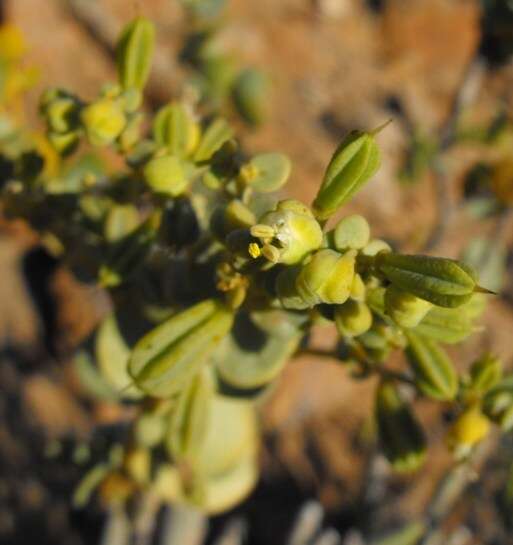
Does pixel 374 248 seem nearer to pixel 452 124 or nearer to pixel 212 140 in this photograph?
pixel 212 140

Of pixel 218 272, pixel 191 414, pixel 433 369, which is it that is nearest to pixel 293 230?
pixel 218 272

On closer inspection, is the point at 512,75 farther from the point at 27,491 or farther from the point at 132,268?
the point at 132,268

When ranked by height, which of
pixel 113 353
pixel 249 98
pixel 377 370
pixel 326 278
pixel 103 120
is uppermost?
pixel 103 120

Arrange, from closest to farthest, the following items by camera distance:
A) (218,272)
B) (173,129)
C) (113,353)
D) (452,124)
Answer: (218,272) → (173,129) → (113,353) → (452,124)

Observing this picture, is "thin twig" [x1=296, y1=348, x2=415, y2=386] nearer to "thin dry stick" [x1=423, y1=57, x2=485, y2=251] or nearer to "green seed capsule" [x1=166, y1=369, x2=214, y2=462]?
"green seed capsule" [x1=166, y1=369, x2=214, y2=462]

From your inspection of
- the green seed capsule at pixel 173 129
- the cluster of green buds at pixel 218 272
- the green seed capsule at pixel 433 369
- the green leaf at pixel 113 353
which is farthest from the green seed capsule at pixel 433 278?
the green leaf at pixel 113 353

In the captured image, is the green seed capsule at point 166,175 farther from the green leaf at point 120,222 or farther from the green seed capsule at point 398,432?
the green seed capsule at point 398,432

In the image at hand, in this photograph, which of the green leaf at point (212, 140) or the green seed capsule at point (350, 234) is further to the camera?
the green leaf at point (212, 140)
